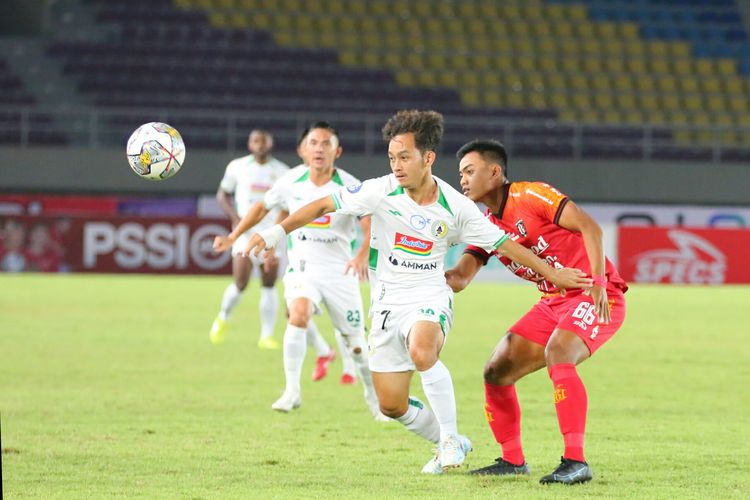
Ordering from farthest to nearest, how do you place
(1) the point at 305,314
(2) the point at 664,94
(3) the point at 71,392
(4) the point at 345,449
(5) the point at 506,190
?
(2) the point at 664,94 → (3) the point at 71,392 → (1) the point at 305,314 → (4) the point at 345,449 → (5) the point at 506,190

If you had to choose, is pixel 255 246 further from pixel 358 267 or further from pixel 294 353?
pixel 294 353

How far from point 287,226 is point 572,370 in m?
1.55

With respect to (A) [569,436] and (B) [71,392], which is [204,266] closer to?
(B) [71,392]

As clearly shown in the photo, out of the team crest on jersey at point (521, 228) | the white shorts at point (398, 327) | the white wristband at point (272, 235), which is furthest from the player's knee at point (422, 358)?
the white wristband at point (272, 235)

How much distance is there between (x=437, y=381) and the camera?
6172mm

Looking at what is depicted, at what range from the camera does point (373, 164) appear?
1039 inches

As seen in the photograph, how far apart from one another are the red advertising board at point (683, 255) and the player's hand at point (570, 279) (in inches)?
787

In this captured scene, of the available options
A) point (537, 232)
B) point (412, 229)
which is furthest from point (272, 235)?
point (537, 232)

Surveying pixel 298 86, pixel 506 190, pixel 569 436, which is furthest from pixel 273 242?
pixel 298 86

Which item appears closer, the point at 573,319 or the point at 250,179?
the point at 573,319

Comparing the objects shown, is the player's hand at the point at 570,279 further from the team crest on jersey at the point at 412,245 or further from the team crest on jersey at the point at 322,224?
the team crest on jersey at the point at 322,224

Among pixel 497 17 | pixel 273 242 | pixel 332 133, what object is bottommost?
pixel 273 242

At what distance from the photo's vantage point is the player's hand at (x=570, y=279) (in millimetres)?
5898

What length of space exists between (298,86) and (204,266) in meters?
5.25
